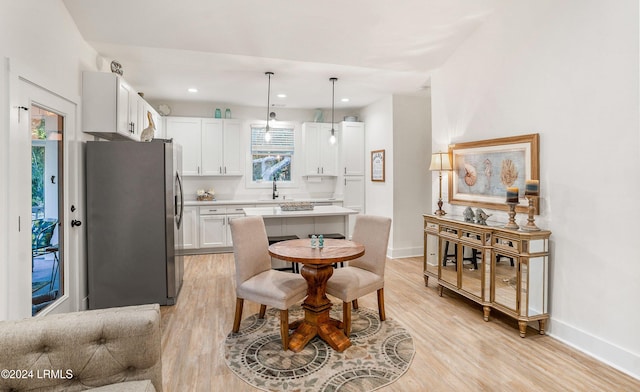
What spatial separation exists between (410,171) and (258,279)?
3.52 m

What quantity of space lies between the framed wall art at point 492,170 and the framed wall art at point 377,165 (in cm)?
179

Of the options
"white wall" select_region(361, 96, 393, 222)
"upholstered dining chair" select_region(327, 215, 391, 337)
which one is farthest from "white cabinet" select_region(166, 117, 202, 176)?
"upholstered dining chair" select_region(327, 215, 391, 337)

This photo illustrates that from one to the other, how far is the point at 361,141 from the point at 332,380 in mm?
4725

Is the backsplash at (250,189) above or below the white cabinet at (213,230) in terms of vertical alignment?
above

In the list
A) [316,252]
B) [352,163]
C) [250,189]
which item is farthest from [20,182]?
[352,163]

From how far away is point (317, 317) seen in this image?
271 centimetres

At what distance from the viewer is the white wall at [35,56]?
210cm

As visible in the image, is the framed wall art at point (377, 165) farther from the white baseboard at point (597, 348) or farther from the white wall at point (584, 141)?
the white baseboard at point (597, 348)

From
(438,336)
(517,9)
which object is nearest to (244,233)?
(438,336)

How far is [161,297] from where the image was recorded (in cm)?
348

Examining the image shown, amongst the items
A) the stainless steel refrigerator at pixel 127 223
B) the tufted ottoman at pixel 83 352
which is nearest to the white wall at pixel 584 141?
the tufted ottoman at pixel 83 352

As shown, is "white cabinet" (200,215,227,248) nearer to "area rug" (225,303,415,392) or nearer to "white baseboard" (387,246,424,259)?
"white baseboard" (387,246,424,259)

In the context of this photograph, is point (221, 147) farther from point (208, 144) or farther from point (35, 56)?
point (35, 56)

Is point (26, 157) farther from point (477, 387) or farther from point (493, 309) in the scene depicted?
point (493, 309)
